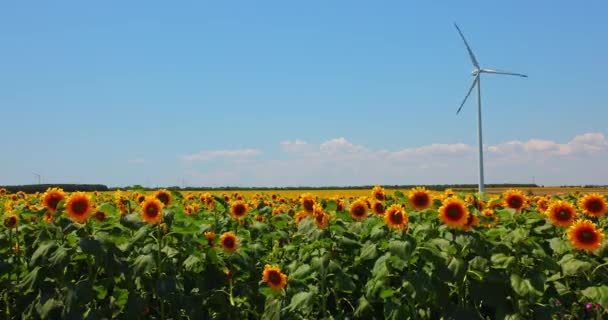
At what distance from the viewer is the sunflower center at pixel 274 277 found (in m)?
7.74

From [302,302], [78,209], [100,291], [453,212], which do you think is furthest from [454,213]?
[78,209]

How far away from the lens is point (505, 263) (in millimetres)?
7000

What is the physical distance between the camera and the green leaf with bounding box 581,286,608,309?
695 centimetres

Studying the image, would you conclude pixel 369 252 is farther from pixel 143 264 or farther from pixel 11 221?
pixel 11 221

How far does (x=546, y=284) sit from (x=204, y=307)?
410 centimetres

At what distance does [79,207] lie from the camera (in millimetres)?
7699

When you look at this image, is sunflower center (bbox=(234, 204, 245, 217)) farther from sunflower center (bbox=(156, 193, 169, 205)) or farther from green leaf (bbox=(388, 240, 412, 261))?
green leaf (bbox=(388, 240, 412, 261))

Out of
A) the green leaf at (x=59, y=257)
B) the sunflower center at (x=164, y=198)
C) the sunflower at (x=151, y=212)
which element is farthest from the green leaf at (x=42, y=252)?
the sunflower center at (x=164, y=198)

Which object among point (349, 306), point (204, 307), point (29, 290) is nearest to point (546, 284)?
point (349, 306)

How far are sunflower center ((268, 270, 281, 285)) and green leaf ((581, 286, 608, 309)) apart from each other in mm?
3387

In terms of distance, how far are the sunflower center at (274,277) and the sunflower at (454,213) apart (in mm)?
2045

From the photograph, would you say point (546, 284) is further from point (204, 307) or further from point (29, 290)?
point (29, 290)

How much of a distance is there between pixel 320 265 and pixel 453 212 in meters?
1.63

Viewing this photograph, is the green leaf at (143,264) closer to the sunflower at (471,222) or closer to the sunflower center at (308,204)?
the sunflower center at (308,204)
